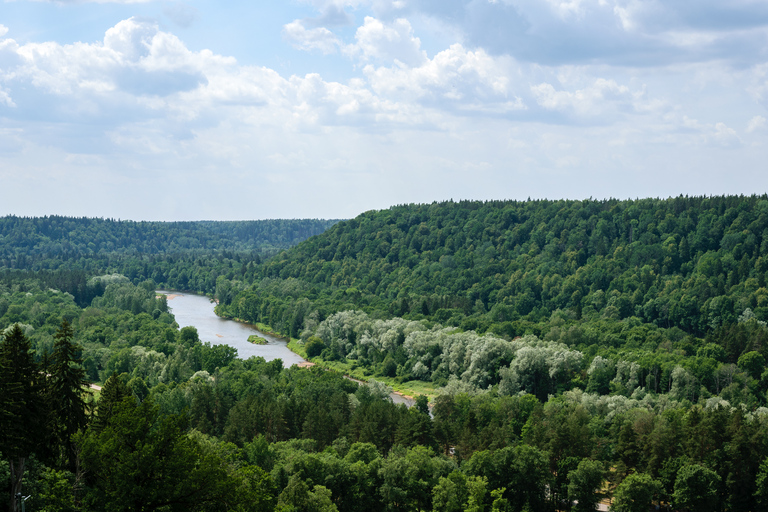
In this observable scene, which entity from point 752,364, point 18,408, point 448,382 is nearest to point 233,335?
point 448,382

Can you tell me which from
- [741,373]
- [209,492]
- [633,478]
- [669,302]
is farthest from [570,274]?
[209,492]

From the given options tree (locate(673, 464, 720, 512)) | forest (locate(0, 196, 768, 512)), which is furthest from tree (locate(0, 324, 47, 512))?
tree (locate(673, 464, 720, 512))

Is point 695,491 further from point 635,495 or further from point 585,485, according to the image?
point 585,485

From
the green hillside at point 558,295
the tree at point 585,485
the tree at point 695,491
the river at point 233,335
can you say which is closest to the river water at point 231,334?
the river at point 233,335

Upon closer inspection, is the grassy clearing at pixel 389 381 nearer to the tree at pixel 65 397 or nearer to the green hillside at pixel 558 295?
the green hillside at pixel 558 295

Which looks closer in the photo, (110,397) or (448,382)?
(110,397)

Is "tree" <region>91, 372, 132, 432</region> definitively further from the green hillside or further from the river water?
the river water
